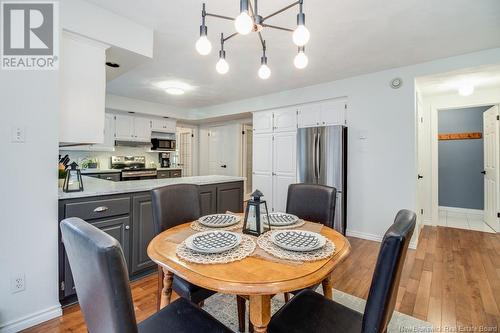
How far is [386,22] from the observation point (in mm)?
2150

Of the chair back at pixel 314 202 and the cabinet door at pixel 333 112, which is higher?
the cabinet door at pixel 333 112

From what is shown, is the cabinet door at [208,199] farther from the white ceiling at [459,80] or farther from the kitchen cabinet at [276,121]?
the white ceiling at [459,80]

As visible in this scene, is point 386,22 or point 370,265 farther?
point 370,265

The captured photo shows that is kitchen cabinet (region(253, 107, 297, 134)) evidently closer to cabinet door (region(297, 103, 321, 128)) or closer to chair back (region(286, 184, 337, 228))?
cabinet door (region(297, 103, 321, 128))

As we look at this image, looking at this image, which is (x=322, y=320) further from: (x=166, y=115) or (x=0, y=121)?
(x=166, y=115)

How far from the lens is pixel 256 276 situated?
0.94 meters

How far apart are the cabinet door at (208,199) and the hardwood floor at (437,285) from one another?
0.90 m

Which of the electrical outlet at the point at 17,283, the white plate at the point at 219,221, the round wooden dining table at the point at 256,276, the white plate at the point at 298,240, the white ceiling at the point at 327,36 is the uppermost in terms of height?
the white ceiling at the point at 327,36

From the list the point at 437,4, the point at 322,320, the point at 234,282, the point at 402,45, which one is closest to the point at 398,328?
the point at 322,320

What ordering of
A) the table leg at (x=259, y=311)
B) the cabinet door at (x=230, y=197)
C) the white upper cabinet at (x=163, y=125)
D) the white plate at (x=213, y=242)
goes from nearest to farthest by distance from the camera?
1. the table leg at (x=259, y=311)
2. the white plate at (x=213, y=242)
3. the cabinet door at (x=230, y=197)
4. the white upper cabinet at (x=163, y=125)

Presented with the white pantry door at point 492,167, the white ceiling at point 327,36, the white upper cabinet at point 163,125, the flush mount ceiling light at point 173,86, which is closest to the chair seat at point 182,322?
the white ceiling at point 327,36

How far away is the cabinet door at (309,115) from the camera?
4008mm

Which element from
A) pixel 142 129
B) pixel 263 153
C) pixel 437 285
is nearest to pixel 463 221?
pixel 437 285

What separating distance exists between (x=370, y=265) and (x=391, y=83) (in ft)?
7.88
